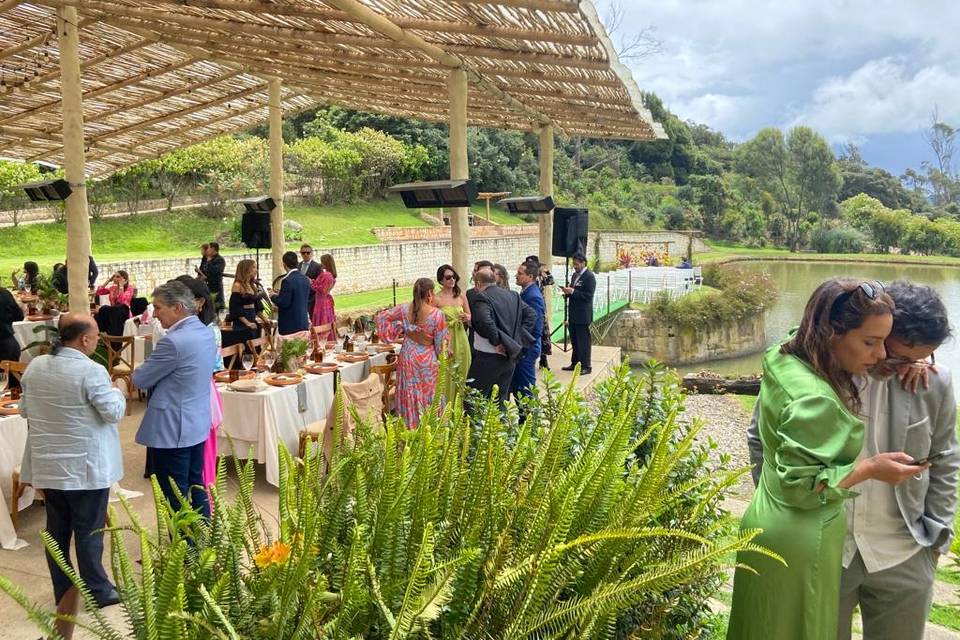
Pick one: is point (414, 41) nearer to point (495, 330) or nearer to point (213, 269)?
point (495, 330)

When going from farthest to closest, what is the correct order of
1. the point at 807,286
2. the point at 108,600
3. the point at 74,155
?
the point at 807,286 < the point at 74,155 < the point at 108,600

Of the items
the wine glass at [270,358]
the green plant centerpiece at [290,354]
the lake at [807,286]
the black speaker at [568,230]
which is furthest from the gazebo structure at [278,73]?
the lake at [807,286]

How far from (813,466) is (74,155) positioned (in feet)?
19.5

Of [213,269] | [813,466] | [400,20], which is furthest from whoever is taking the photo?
[213,269]

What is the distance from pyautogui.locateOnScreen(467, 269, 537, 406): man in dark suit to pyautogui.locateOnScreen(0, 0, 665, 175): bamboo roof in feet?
5.84

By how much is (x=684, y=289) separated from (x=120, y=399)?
1976 centimetres

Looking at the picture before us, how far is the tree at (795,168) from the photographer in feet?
194

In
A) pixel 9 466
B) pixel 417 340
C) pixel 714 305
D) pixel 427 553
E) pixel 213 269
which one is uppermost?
pixel 213 269

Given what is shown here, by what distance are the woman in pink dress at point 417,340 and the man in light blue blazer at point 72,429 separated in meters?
2.24

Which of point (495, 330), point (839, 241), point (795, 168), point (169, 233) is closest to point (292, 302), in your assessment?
point (495, 330)

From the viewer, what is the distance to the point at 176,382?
3555 millimetres

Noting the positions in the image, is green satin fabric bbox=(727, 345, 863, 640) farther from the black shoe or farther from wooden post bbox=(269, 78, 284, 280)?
wooden post bbox=(269, 78, 284, 280)

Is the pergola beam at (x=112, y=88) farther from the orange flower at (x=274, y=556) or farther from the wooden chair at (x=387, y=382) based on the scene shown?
the orange flower at (x=274, y=556)

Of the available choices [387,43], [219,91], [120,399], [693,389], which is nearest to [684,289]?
[693,389]
